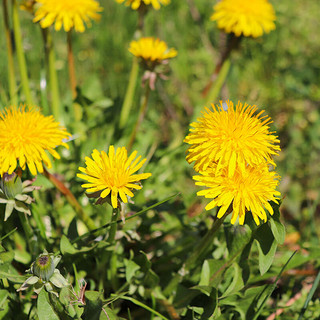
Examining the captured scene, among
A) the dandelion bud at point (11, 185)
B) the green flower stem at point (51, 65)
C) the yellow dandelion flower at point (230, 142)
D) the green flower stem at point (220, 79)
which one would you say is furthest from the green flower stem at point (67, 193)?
the green flower stem at point (220, 79)

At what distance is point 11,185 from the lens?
3.55 feet

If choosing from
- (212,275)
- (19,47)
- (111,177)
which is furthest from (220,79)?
(111,177)

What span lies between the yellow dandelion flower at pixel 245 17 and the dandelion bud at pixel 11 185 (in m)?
Result: 1.18

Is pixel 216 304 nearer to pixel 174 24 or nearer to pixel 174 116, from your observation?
pixel 174 116

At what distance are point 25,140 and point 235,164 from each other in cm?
56

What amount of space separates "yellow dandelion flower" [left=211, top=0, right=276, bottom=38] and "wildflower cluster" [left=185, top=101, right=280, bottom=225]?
893 millimetres

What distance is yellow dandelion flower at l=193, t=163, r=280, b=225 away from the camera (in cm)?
98

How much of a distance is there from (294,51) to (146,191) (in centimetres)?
185

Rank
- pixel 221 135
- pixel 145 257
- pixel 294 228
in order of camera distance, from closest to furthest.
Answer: pixel 221 135, pixel 145 257, pixel 294 228

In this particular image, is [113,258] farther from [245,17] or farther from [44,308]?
[245,17]

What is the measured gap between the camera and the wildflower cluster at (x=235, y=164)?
0.99 metres

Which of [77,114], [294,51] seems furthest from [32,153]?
[294,51]

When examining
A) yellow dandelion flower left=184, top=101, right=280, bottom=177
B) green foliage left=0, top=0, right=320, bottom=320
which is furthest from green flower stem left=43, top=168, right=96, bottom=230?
yellow dandelion flower left=184, top=101, right=280, bottom=177

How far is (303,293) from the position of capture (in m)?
1.42
